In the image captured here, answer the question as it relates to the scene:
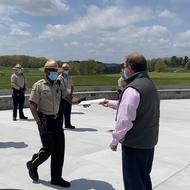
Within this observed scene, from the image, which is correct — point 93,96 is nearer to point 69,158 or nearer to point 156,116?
point 69,158

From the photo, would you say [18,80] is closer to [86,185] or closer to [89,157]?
[89,157]

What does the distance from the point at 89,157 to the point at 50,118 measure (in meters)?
1.91

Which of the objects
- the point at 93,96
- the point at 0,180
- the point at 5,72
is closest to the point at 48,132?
the point at 0,180

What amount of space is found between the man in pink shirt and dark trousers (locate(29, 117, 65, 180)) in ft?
5.52

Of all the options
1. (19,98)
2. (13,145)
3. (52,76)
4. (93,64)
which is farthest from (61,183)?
(93,64)

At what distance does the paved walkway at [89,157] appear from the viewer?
6066mm

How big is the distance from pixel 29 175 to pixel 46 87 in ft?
4.35

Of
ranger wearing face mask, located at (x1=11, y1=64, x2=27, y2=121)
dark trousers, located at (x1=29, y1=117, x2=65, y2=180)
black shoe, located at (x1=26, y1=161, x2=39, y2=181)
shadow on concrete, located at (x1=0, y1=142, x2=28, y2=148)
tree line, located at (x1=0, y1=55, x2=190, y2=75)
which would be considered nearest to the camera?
A: dark trousers, located at (x1=29, y1=117, x2=65, y2=180)

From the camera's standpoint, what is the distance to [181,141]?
9414 mm

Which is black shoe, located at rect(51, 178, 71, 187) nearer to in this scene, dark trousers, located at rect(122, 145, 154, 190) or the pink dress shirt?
dark trousers, located at rect(122, 145, 154, 190)

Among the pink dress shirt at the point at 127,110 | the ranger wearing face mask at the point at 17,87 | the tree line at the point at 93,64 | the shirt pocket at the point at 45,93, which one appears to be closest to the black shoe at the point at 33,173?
the shirt pocket at the point at 45,93

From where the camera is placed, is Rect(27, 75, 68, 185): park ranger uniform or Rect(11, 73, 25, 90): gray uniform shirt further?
Rect(11, 73, 25, 90): gray uniform shirt

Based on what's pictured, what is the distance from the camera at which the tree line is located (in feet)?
95.3

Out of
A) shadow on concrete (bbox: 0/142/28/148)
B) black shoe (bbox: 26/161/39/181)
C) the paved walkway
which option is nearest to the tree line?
the paved walkway
